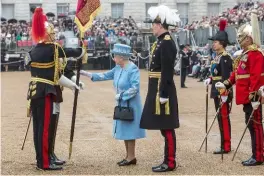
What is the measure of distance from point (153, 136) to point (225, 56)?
2.08 metres

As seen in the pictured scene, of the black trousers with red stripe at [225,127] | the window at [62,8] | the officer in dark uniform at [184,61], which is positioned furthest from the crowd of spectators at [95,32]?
the black trousers with red stripe at [225,127]

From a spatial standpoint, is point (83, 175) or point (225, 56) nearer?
point (83, 175)

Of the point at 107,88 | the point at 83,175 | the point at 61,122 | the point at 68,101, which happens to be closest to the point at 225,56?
the point at 83,175

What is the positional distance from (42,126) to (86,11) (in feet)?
5.33

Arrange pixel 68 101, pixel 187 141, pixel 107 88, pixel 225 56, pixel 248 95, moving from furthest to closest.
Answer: pixel 107 88, pixel 68 101, pixel 187 141, pixel 225 56, pixel 248 95

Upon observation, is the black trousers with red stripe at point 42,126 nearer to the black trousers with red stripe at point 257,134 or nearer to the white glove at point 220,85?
the white glove at point 220,85

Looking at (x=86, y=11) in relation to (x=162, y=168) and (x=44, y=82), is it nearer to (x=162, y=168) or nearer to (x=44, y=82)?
(x=44, y=82)

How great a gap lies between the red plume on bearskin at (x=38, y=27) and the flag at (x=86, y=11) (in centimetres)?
64

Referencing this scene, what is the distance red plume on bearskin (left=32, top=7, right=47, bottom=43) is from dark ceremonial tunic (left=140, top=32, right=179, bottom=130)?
1.31 metres

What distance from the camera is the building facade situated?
173ft

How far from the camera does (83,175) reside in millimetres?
7711

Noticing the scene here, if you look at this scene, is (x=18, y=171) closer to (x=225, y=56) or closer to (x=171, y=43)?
Answer: (x=171, y=43)

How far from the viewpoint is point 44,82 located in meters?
7.98

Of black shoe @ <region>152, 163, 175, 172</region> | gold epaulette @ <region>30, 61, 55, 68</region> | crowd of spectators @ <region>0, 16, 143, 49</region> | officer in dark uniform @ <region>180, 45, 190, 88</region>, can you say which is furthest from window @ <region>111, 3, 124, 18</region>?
black shoe @ <region>152, 163, 175, 172</region>
